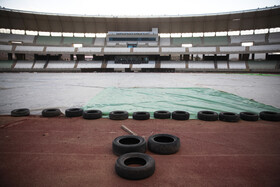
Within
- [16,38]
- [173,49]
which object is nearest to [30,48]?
[16,38]

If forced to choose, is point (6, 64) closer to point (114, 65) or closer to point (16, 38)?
point (16, 38)

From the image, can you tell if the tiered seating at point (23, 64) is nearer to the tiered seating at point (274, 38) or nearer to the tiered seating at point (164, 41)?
the tiered seating at point (164, 41)

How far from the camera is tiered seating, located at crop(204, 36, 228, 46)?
139ft

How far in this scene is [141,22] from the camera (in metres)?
42.9

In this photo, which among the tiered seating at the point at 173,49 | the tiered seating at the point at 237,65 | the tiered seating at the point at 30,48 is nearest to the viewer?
the tiered seating at the point at 237,65

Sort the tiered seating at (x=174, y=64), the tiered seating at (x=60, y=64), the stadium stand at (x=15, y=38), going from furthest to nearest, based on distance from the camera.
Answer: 1. the stadium stand at (x=15, y=38)
2. the tiered seating at (x=174, y=64)
3. the tiered seating at (x=60, y=64)

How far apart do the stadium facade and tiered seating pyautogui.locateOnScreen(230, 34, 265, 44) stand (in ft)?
0.66

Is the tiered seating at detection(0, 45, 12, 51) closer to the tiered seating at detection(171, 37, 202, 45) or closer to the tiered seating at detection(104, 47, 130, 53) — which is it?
the tiered seating at detection(104, 47, 130, 53)

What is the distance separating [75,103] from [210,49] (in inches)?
1599

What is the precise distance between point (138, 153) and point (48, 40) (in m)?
49.9

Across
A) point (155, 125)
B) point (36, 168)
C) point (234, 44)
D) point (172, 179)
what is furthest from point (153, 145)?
point (234, 44)

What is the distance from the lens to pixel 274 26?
38.8 metres

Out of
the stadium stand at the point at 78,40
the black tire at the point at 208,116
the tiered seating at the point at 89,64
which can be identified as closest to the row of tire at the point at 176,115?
the black tire at the point at 208,116

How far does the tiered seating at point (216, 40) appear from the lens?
42312 millimetres
